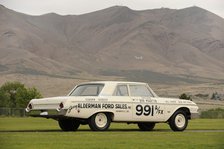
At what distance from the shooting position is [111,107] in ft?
76.7

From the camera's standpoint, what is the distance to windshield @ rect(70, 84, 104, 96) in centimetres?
2421

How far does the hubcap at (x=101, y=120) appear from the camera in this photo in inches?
907

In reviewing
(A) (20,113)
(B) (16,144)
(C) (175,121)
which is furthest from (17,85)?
(B) (16,144)

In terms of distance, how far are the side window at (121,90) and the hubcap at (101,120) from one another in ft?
4.23

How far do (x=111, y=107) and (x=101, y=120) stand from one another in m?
0.59

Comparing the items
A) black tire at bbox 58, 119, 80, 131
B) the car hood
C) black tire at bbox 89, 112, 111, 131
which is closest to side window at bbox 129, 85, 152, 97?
black tire at bbox 89, 112, 111, 131

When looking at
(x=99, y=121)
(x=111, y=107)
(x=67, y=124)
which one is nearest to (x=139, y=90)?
(x=111, y=107)

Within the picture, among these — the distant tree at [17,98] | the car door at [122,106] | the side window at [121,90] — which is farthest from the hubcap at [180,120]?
the distant tree at [17,98]

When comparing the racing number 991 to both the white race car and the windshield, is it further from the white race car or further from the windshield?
the windshield

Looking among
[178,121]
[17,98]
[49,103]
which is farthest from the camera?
[17,98]

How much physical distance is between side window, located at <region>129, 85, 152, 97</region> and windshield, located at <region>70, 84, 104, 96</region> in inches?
47.3

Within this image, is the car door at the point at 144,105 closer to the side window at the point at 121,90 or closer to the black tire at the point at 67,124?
the side window at the point at 121,90

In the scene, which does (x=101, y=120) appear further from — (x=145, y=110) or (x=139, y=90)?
(x=139, y=90)

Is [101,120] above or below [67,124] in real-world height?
above
